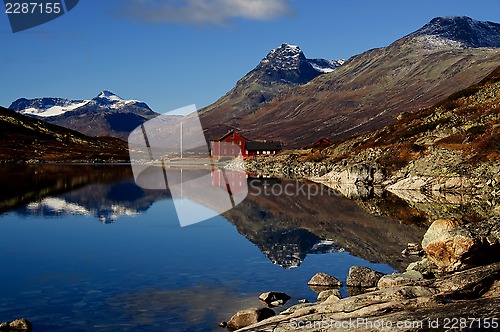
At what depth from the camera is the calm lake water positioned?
25453mm

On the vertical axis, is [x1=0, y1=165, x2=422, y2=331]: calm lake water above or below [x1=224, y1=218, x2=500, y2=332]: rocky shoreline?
above

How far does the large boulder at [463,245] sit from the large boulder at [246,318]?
36.8ft

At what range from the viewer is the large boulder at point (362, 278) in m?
29.3

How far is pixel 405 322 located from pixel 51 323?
50.6 ft

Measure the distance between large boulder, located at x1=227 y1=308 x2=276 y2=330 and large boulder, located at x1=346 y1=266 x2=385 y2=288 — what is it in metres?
7.75

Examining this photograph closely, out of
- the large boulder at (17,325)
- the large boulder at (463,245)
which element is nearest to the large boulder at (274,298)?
the large boulder at (463,245)

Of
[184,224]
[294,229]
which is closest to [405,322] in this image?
[294,229]

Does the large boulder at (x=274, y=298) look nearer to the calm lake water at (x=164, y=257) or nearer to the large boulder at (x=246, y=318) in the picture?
the calm lake water at (x=164, y=257)

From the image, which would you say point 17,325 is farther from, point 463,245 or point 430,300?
point 463,245

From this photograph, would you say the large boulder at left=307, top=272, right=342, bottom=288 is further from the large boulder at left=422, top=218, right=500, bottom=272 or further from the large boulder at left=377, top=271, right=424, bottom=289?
the large boulder at left=422, top=218, right=500, bottom=272

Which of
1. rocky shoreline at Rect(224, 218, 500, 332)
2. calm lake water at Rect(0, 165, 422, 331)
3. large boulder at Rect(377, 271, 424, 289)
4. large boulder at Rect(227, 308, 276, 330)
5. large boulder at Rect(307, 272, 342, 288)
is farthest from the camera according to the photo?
large boulder at Rect(307, 272, 342, 288)

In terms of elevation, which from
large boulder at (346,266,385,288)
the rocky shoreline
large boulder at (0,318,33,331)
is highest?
large boulder at (0,318,33,331)

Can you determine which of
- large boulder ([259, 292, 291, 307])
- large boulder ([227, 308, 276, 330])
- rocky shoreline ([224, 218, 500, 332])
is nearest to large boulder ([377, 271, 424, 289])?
rocky shoreline ([224, 218, 500, 332])

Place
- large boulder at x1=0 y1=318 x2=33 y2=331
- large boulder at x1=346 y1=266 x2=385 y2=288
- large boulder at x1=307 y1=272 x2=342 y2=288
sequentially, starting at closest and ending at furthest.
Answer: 1. large boulder at x1=0 y1=318 x2=33 y2=331
2. large boulder at x1=346 y1=266 x2=385 y2=288
3. large boulder at x1=307 y1=272 x2=342 y2=288
